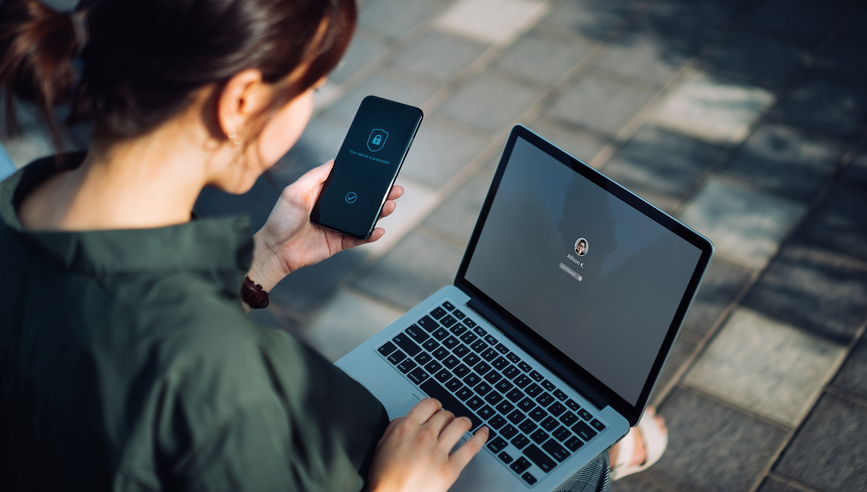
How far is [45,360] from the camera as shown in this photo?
0.92 metres

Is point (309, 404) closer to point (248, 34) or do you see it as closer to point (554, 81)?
point (248, 34)

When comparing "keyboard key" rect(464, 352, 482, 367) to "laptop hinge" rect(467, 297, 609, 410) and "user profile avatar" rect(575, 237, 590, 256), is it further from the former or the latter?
"user profile avatar" rect(575, 237, 590, 256)

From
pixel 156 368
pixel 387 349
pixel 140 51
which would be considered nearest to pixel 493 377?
pixel 387 349

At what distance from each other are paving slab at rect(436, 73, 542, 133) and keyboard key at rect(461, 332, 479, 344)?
191 centimetres

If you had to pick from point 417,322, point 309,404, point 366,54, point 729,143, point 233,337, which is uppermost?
point 233,337

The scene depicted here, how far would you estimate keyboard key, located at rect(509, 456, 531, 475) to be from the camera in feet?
4.13

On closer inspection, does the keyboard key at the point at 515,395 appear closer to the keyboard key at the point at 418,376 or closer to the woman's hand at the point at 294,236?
the keyboard key at the point at 418,376

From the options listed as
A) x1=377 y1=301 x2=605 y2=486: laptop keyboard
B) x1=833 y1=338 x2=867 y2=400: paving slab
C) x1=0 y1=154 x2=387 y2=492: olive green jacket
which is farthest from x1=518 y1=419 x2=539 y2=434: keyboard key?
x1=833 y1=338 x2=867 y2=400: paving slab

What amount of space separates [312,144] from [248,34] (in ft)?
7.81

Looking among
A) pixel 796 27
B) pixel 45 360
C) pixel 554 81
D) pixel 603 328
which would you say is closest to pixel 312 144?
pixel 554 81

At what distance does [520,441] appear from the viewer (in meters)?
1.30

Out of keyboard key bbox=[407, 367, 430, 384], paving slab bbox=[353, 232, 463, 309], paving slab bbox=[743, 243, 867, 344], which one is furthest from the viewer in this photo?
paving slab bbox=[353, 232, 463, 309]

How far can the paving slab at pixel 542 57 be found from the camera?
3.54 meters

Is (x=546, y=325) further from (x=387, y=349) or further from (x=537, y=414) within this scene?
(x=387, y=349)
